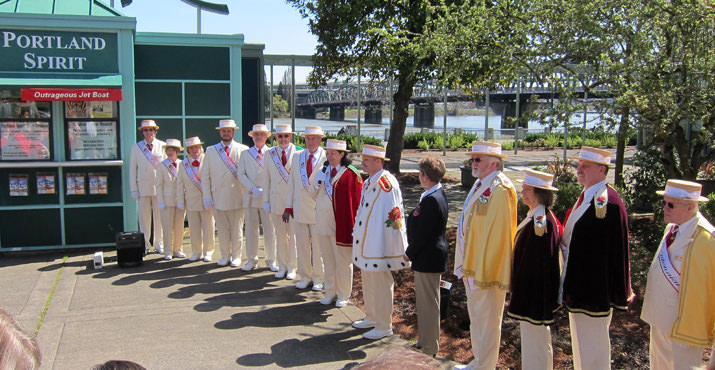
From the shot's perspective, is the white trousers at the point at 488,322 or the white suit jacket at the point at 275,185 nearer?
the white trousers at the point at 488,322

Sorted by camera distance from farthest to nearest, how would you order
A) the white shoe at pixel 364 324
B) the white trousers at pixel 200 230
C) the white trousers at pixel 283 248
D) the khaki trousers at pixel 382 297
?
1. the white trousers at pixel 200 230
2. the white trousers at pixel 283 248
3. the white shoe at pixel 364 324
4. the khaki trousers at pixel 382 297

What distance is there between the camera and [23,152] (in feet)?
30.3

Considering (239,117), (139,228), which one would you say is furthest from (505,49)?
(139,228)

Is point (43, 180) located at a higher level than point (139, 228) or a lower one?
higher

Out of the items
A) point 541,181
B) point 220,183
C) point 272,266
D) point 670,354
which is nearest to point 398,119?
point 220,183

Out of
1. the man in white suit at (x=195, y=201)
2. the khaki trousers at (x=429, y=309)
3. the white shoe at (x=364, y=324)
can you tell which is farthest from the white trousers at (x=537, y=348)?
the man in white suit at (x=195, y=201)

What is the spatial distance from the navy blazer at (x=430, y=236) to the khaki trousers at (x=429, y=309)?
9cm

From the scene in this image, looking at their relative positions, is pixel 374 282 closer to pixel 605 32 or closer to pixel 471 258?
pixel 471 258

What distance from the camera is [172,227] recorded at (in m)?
9.37

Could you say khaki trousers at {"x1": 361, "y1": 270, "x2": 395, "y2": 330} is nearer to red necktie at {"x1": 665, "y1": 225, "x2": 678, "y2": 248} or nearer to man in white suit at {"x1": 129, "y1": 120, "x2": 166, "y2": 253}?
red necktie at {"x1": 665, "y1": 225, "x2": 678, "y2": 248}

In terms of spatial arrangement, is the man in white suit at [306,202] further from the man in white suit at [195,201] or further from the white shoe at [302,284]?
the man in white suit at [195,201]

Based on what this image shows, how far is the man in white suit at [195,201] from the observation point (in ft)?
29.4

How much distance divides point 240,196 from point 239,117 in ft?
8.55

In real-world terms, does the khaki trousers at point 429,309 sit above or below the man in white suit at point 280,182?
below
